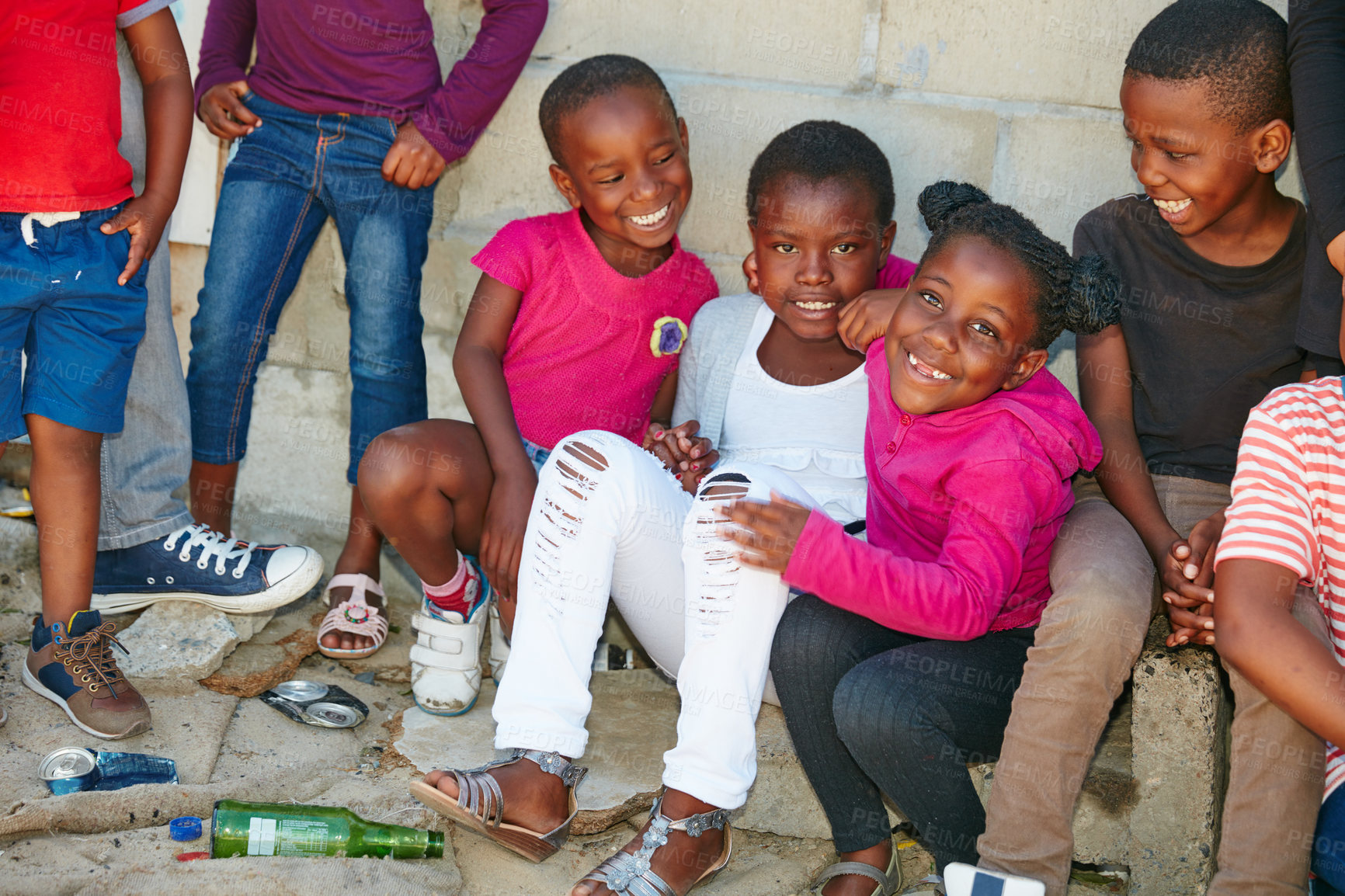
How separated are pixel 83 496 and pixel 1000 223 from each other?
2.04m

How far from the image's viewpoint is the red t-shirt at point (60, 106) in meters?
2.44

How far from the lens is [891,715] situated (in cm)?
200

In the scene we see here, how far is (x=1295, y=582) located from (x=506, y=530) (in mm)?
1528

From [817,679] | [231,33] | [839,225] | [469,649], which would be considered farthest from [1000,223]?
[231,33]

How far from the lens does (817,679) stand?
83.8 inches

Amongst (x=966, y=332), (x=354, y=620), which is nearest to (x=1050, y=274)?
(x=966, y=332)

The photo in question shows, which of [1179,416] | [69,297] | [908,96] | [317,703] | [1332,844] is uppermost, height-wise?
[908,96]

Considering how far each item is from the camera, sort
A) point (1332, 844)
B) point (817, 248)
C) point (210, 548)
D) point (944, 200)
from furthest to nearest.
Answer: point (210, 548) < point (817, 248) < point (944, 200) < point (1332, 844)

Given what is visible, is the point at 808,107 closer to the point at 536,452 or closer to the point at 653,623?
the point at 536,452

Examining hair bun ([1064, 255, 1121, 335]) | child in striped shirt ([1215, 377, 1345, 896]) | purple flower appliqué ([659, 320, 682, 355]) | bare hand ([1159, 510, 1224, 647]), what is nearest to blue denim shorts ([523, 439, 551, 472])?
purple flower appliqué ([659, 320, 682, 355])

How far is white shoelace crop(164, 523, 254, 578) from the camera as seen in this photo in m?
2.93

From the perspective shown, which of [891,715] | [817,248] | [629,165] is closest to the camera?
[891,715]

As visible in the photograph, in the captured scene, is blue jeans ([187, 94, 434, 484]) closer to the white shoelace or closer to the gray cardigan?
the white shoelace

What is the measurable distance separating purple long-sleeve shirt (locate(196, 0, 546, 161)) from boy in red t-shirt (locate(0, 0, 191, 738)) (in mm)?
434
